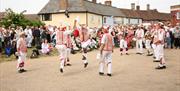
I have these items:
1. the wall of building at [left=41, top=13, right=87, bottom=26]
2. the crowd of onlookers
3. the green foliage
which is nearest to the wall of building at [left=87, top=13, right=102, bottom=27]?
the wall of building at [left=41, top=13, right=87, bottom=26]

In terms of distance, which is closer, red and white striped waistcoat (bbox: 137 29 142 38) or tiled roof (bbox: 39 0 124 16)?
red and white striped waistcoat (bbox: 137 29 142 38)

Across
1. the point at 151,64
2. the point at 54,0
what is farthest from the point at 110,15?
the point at 151,64

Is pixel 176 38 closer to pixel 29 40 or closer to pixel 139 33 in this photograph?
pixel 139 33

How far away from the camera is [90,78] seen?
14.6 metres

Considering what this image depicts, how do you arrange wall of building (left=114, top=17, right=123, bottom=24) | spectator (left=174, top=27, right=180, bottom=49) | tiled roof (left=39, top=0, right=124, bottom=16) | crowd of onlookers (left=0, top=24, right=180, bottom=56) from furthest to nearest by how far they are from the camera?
wall of building (left=114, top=17, right=123, bottom=24)
tiled roof (left=39, top=0, right=124, bottom=16)
spectator (left=174, top=27, right=180, bottom=49)
crowd of onlookers (left=0, top=24, right=180, bottom=56)

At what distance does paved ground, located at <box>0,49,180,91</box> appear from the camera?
12688mm

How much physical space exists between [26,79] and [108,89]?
3.88 m

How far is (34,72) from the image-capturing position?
1672 cm

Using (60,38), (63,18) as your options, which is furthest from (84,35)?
(63,18)

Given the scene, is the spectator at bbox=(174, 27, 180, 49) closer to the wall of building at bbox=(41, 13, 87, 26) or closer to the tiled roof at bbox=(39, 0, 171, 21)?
the wall of building at bbox=(41, 13, 87, 26)

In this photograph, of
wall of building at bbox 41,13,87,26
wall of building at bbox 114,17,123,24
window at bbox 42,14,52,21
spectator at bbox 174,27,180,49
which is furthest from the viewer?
wall of building at bbox 114,17,123,24

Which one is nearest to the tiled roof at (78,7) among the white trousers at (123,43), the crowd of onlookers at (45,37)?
the crowd of onlookers at (45,37)

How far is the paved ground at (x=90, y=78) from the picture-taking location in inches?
500

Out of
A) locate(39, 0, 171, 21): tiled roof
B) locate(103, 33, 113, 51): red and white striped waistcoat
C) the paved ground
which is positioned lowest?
the paved ground
